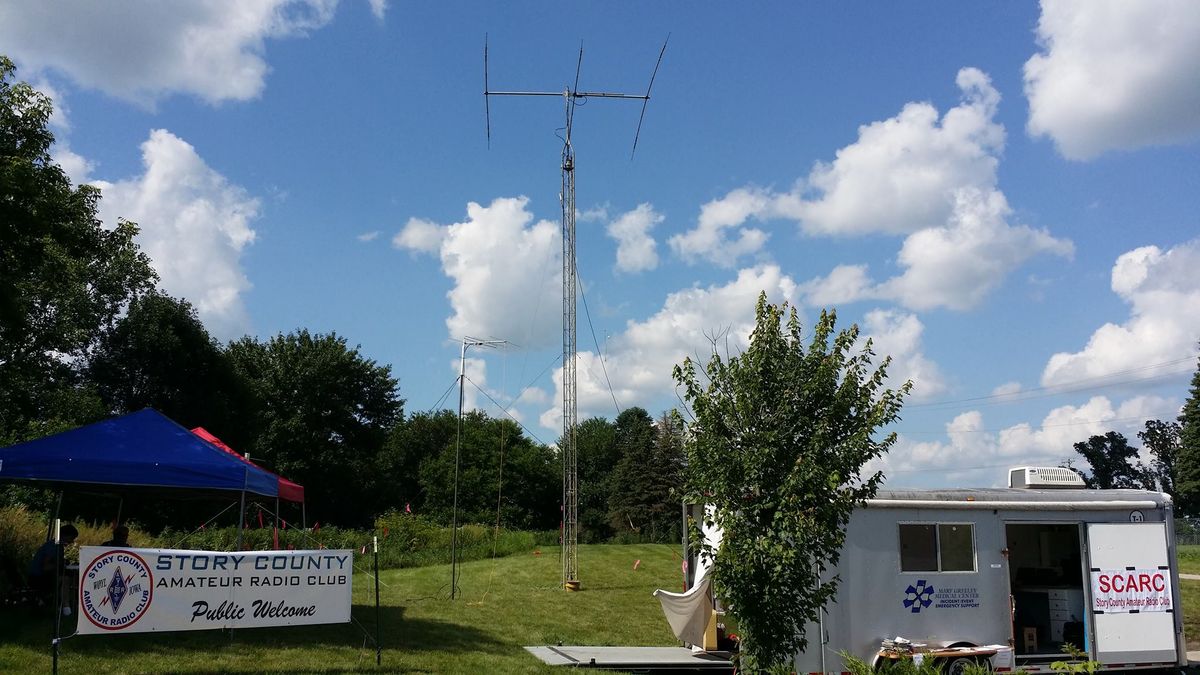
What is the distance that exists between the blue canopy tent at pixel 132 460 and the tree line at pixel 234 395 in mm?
3066

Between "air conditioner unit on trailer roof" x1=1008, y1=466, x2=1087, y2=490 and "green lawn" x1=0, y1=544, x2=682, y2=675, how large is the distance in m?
6.75

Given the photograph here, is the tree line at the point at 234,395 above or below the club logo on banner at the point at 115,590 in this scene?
above

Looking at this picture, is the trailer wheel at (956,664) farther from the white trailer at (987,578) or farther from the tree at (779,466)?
the tree at (779,466)

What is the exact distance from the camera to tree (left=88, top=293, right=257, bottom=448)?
4303 centimetres

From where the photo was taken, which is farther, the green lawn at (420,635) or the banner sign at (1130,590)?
the banner sign at (1130,590)

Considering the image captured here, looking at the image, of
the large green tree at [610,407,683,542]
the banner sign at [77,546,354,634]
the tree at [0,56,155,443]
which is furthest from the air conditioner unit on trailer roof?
the large green tree at [610,407,683,542]

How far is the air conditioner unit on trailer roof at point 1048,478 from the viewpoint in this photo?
44.0 feet

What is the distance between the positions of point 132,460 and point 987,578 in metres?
12.1

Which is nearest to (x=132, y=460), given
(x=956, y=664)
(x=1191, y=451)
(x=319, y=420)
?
(x=956, y=664)

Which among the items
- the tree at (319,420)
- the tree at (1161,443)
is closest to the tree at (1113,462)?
the tree at (1161,443)

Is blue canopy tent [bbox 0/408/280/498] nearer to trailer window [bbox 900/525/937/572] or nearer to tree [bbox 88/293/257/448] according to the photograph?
trailer window [bbox 900/525/937/572]

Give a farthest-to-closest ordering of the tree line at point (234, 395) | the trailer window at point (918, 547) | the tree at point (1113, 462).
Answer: the tree at point (1113, 462)
the tree line at point (234, 395)
the trailer window at point (918, 547)

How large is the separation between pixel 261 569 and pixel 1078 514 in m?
11.2

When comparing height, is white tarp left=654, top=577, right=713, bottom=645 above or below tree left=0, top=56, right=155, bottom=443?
below
